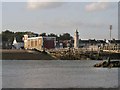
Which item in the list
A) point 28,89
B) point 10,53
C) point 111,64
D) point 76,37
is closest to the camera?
point 28,89

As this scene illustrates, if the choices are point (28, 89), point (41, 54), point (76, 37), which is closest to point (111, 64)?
point (28, 89)

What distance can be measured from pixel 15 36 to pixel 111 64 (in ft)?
317

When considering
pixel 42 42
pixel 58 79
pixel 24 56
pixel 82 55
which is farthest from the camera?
pixel 42 42

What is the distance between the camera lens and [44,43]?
123875mm

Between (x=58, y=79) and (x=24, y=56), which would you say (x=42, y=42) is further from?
(x=58, y=79)

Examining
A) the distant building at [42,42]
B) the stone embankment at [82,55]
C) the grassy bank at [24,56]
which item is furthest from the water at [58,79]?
the distant building at [42,42]

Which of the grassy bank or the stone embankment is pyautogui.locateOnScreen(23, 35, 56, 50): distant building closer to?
the grassy bank

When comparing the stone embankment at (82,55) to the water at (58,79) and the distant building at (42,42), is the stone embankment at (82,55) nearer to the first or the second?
the distant building at (42,42)

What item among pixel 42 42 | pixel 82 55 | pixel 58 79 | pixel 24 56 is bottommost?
pixel 24 56

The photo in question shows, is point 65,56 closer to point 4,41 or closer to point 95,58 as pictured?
point 95,58

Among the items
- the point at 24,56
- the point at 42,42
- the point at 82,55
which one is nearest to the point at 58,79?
the point at 82,55

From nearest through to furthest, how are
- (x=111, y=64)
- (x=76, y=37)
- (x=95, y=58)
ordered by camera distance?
(x=111, y=64) < (x=95, y=58) < (x=76, y=37)

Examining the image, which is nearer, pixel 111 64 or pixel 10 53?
pixel 111 64

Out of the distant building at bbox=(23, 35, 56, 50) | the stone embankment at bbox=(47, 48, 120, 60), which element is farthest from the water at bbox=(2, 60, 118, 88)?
the distant building at bbox=(23, 35, 56, 50)
